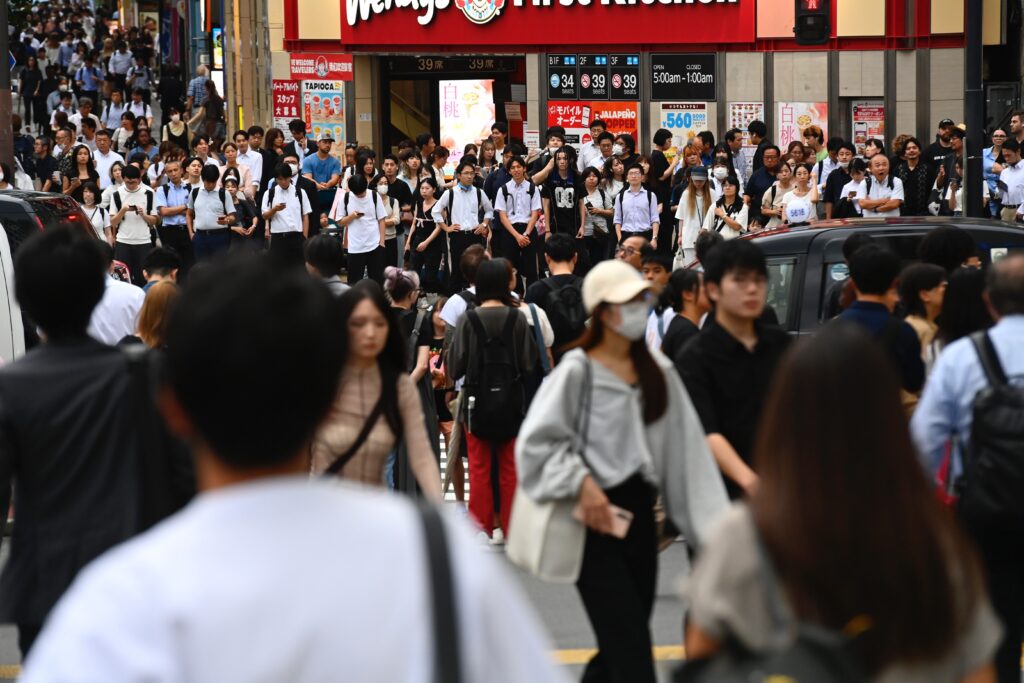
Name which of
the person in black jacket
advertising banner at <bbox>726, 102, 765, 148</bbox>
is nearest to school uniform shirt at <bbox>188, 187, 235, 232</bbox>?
advertising banner at <bbox>726, 102, 765, 148</bbox>

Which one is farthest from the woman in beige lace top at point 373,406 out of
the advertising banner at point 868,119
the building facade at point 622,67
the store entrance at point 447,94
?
the store entrance at point 447,94

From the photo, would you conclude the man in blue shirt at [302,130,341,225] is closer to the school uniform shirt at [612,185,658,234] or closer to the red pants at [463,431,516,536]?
the school uniform shirt at [612,185,658,234]

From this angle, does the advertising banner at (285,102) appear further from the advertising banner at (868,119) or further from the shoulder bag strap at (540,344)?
the shoulder bag strap at (540,344)

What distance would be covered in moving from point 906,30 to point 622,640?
2451 cm

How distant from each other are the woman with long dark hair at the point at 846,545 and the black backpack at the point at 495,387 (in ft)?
18.8

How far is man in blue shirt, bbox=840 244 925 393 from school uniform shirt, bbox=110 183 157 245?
1265cm

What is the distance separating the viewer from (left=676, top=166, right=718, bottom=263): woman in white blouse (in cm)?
1781

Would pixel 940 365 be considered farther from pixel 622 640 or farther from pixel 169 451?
pixel 169 451

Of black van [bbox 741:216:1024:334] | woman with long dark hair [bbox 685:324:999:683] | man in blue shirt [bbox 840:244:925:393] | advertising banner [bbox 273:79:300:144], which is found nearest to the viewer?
woman with long dark hair [bbox 685:324:999:683]

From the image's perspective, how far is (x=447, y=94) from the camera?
101ft

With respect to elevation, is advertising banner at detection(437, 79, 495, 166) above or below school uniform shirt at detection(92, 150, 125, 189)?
above

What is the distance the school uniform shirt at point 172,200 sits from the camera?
19.0 metres

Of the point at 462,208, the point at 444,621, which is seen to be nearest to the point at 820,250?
the point at 444,621

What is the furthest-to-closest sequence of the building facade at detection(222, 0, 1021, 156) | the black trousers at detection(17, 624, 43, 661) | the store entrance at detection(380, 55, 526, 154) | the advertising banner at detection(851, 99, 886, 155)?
1. the store entrance at detection(380, 55, 526, 154)
2. the advertising banner at detection(851, 99, 886, 155)
3. the building facade at detection(222, 0, 1021, 156)
4. the black trousers at detection(17, 624, 43, 661)
